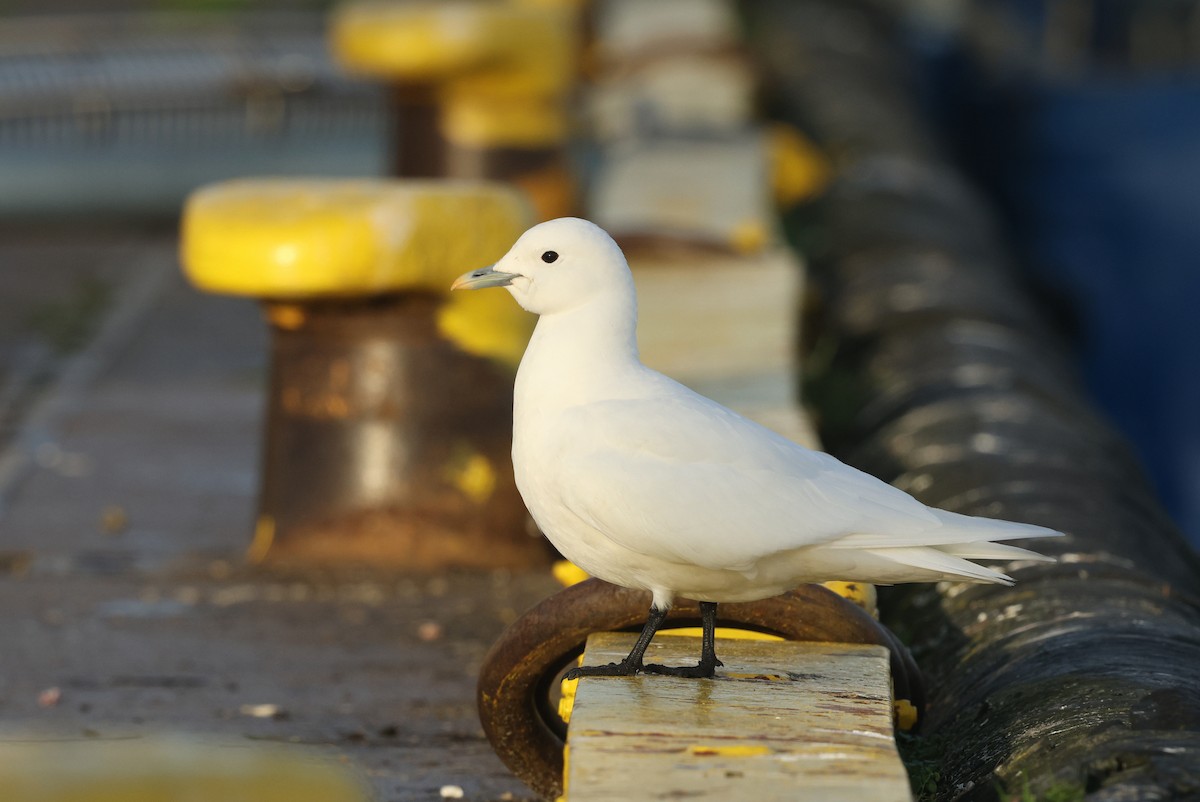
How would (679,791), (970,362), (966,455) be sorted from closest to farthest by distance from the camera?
(679,791), (966,455), (970,362)

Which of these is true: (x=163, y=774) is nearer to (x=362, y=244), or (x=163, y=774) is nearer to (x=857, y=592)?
(x=857, y=592)

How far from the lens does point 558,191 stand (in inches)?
347

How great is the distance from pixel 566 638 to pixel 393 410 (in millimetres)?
1866

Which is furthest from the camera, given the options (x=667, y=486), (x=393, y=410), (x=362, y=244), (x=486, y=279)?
(x=393, y=410)

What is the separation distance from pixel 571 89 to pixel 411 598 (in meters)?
4.90

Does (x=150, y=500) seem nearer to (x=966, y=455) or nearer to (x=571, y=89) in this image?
(x=966, y=455)

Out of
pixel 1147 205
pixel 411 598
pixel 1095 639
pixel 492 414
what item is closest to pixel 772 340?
pixel 492 414

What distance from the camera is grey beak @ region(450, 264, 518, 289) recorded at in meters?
3.18

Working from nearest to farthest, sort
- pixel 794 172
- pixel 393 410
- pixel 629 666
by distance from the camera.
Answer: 1. pixel 629 666
2. pixel 393 410
3. pixel 794 172

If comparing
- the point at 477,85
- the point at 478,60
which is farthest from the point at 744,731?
the point at 477,85

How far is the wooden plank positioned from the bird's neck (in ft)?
1.50

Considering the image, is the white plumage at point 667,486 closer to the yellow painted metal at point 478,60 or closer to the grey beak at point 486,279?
the grey beak at point 486,279

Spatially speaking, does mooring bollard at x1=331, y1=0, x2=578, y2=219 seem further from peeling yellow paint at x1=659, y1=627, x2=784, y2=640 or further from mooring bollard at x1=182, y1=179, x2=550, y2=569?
peeling yellow paint at x1=659, y1=627, x2=784, y2=640

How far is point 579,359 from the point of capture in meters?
3.12
